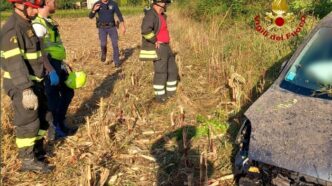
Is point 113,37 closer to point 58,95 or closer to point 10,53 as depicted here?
point 58,95

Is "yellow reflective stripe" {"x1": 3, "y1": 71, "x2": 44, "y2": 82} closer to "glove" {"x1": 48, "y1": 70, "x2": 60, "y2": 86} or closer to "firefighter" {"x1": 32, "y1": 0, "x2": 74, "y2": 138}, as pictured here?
"glove" {"x1": 48, "y1": 70, "x2": 60, "y2": 86}

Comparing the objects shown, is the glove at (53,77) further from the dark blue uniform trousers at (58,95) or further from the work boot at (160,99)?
the work boot at (160,99)

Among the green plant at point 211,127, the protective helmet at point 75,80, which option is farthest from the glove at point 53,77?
the green plant at point 211,127

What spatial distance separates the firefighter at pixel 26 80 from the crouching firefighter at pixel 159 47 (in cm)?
223

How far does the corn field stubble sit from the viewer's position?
462 cm

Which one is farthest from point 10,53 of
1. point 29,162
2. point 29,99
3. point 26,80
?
point 29,162

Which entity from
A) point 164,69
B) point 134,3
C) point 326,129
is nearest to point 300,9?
point 164,69

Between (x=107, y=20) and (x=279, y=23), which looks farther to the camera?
(x=279, y=23)

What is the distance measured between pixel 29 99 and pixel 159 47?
9.76ft

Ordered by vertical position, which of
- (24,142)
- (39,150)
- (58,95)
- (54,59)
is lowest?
(39,150)

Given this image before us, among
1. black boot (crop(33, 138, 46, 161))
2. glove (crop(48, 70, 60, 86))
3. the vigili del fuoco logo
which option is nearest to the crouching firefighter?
glove (crop(48, 70, 60, 86))

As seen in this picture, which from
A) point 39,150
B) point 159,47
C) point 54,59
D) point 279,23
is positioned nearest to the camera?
point 39,150

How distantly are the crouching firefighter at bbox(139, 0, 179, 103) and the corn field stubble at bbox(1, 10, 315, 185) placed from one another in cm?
31

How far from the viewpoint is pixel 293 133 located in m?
3.39
